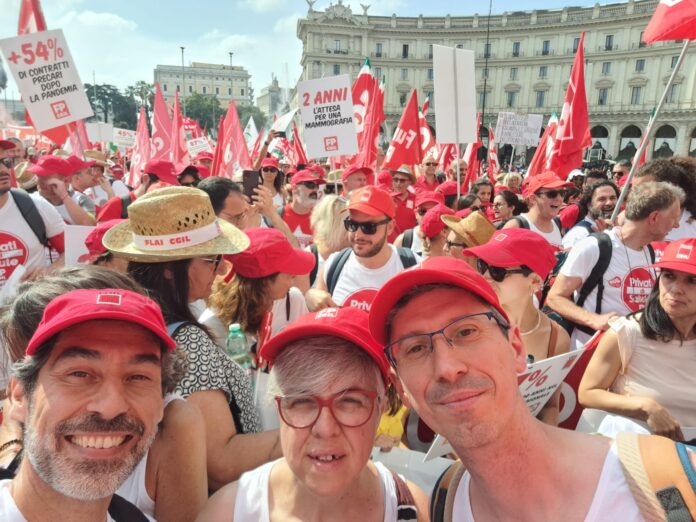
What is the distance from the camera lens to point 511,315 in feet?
8.45

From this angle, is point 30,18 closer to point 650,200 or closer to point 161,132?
point 161,132

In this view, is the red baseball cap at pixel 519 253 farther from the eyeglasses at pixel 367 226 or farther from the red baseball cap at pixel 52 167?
the red baseball cap at pixel 52 167

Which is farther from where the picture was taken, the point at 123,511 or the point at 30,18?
the point at 30,18

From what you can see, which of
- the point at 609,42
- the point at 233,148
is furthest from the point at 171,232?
the point at 609,42

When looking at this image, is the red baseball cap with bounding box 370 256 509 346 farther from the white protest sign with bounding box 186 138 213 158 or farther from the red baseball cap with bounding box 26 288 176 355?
the white protest sign with bounding box 186 138 213 158

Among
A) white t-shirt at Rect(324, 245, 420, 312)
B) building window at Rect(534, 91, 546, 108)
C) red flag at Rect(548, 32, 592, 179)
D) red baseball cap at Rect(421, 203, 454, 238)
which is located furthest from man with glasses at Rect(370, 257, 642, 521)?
building window at Rect(534, 91, 546, 108)

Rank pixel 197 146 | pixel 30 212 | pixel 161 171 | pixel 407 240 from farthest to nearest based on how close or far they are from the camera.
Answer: pixel 197 146, pixel 161 171, pixel 407 240, pixel 30 212

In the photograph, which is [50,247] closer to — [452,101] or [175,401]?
[175,401]

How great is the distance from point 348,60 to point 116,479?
80198 mm

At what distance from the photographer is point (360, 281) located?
11.7 ft

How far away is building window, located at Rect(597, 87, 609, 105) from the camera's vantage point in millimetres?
67875

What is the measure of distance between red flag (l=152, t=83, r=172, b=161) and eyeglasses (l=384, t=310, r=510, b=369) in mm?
9668

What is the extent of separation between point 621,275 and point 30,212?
447cm

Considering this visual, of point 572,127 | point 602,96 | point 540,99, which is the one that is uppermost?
point 540,99
